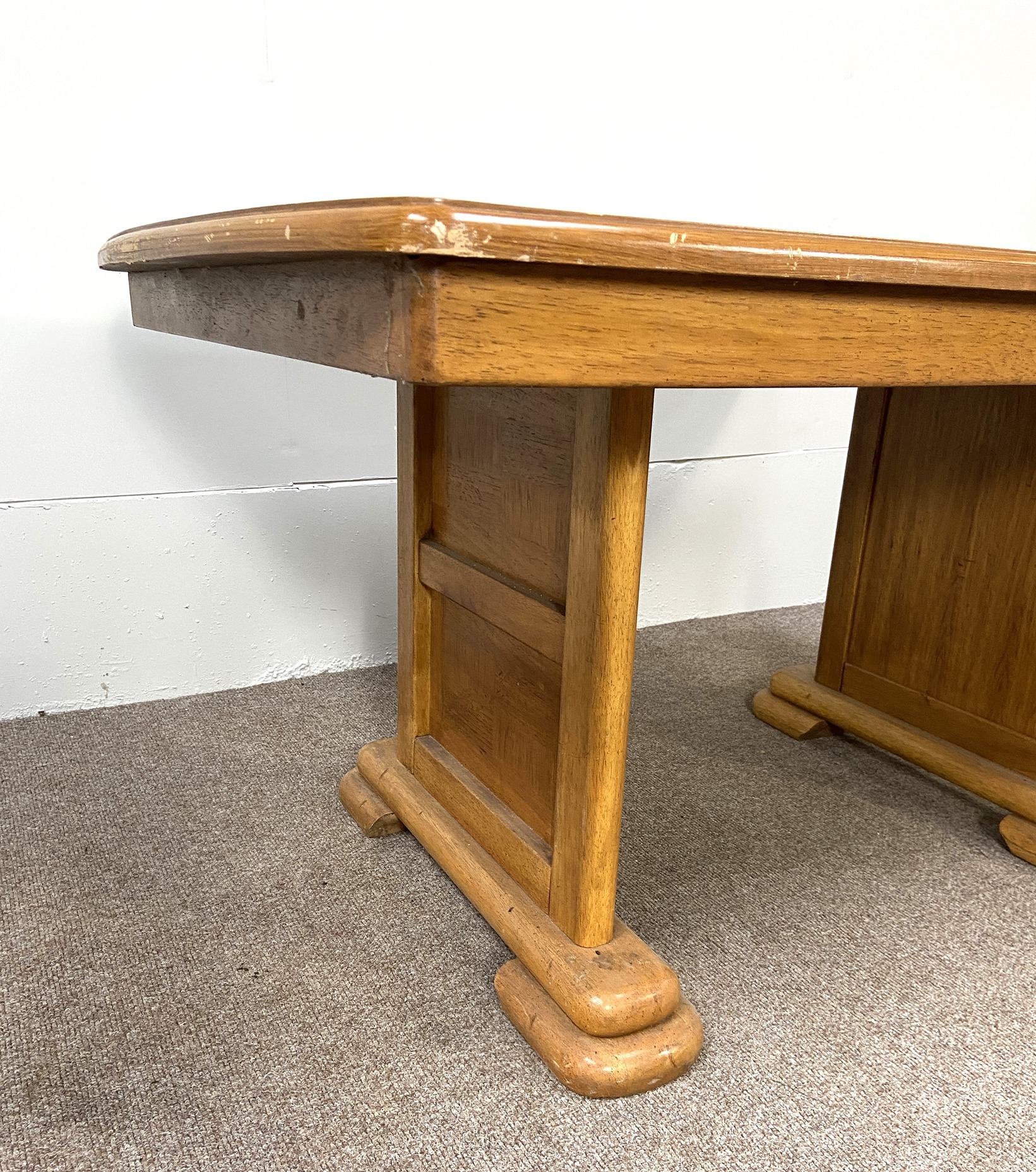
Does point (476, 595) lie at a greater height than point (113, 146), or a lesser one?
lesser

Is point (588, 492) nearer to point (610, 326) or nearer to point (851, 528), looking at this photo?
point (610, 326)

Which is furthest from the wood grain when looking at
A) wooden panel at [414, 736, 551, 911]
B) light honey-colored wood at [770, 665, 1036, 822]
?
light honey-colored wood at [770, 665, 1036, 822]

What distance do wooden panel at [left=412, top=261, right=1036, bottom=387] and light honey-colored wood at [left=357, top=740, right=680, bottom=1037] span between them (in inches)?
22.3

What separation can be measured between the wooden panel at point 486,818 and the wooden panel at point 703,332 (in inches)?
22.5

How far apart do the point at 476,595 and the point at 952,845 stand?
2.58 feet

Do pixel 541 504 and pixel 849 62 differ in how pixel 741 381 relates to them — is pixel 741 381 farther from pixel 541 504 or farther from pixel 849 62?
pixel 849 62

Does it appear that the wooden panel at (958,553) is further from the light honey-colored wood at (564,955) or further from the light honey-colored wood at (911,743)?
the light honey-colored wood at (564,955)

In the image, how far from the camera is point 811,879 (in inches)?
48.8

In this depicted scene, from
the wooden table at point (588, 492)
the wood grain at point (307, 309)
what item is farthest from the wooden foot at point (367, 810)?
the wood grain at point (307, 309)

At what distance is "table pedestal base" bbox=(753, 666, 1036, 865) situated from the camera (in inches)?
52.1

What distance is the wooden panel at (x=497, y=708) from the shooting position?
3.36 ft

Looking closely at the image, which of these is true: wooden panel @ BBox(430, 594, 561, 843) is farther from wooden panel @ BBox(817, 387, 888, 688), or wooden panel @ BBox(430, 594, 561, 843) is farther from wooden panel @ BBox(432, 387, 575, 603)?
wooden panel @ BBox(817, 387, 888, 688)

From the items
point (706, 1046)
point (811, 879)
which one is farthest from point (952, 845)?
point (706, 1046)

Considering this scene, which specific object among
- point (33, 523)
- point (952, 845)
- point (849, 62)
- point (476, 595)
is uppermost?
point (849, 62)
